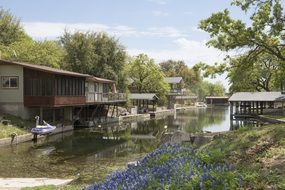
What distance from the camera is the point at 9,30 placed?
249 feet

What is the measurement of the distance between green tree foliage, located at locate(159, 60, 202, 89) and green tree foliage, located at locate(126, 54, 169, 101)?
1942 inches

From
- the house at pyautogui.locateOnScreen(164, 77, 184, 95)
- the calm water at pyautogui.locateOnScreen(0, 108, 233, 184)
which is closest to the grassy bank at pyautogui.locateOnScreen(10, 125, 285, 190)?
the calm water at pyautogui.locateOnScreen(0, 108, 233, 184)

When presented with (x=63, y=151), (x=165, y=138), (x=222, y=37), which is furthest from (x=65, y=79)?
(x=165, y=138)

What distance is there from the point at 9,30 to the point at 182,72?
227 feet

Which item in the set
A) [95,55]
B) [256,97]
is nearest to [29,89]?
[95,55]


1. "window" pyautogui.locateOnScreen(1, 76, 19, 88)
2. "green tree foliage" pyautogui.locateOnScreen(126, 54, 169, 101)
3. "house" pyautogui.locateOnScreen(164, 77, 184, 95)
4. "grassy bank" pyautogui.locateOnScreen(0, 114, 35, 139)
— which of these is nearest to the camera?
"grassy bank" pyautogui.locateOnScreen(0, 114, 35, 139)

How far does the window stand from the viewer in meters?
38.9

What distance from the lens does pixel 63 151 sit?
26812 mm

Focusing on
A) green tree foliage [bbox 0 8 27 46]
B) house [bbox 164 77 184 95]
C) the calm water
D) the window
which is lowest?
the calm water

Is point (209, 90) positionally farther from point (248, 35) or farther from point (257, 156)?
point (257, 156)

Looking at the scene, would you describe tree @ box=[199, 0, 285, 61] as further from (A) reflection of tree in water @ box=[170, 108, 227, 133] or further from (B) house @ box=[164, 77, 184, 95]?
(B) house @ box=[164, 77, 184, 95]

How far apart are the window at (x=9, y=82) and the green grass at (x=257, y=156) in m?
30.7

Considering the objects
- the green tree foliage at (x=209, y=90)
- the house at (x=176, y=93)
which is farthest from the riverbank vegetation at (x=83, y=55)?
the green tree foliage at (x=209, y=90)

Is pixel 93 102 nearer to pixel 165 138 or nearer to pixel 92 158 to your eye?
pixel 92 158
